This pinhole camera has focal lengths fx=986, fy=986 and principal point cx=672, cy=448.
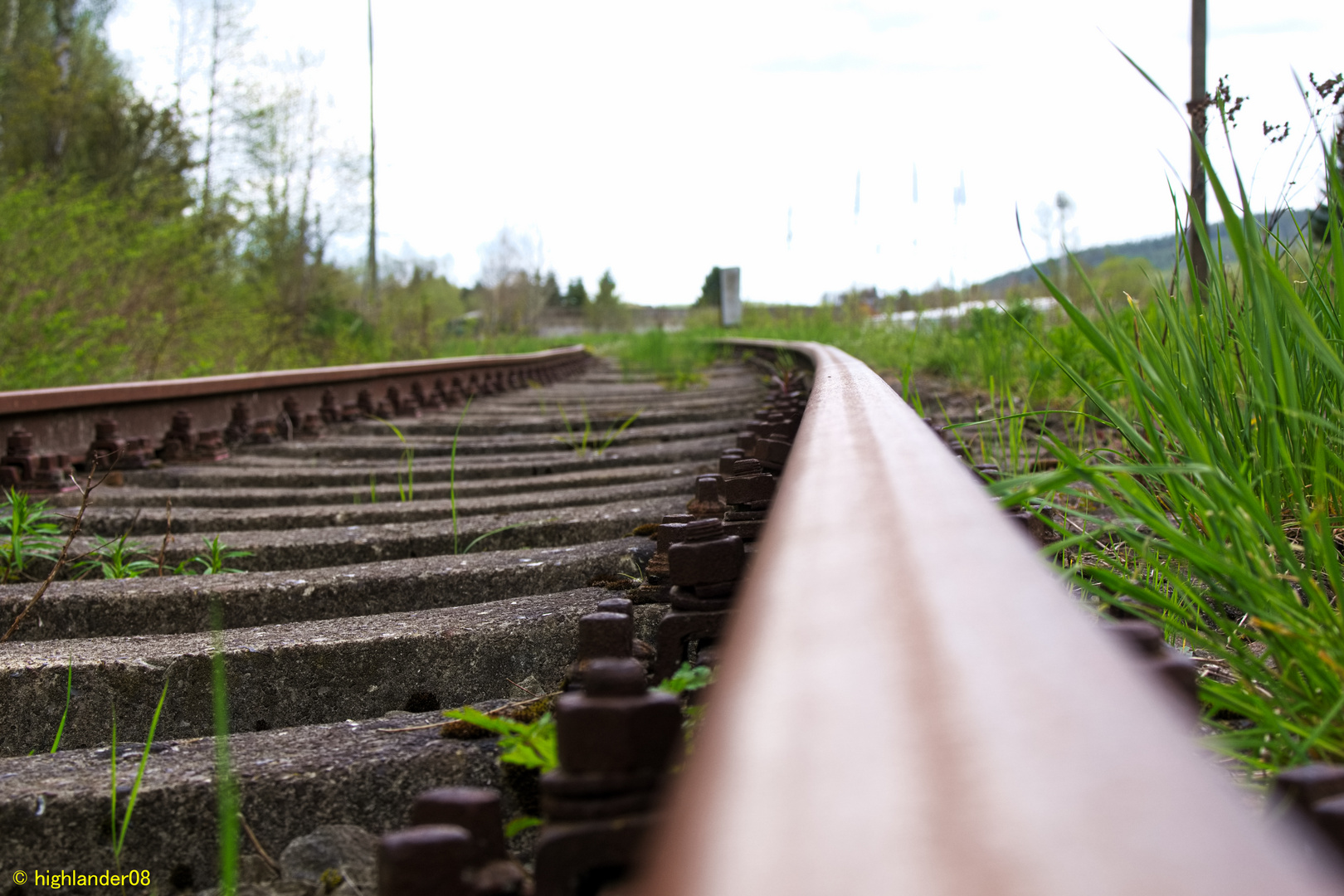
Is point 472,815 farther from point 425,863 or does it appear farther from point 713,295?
point 713,295

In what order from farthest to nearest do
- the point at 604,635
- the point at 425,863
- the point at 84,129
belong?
1. the point at 84,129
2. the point at 604,635
3. the point at 425,863

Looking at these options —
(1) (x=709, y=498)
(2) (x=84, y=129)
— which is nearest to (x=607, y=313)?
(2) (x=84, y=129)

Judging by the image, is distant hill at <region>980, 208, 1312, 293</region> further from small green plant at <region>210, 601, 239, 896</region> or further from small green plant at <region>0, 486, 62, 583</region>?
small green plant at <region>0, 486, 62, 583</region>

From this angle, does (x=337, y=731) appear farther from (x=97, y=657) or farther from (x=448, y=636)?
(x=97, y=657)

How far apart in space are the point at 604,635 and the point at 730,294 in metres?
18.8

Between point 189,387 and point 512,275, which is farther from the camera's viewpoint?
point 512,275

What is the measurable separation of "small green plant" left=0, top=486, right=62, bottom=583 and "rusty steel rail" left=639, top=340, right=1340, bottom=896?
8.60 ft

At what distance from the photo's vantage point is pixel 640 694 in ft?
2.61

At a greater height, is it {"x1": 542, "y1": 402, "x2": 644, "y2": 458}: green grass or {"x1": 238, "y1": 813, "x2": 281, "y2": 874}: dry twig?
{"x1": 542, "y1": 402, "x2": 644, "y2": 458}: green grass

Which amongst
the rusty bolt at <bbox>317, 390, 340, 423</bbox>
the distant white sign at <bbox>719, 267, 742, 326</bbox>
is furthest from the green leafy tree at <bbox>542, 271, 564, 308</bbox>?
the rusty bolt at <bbox>317, 390, 340, 423</bbox>

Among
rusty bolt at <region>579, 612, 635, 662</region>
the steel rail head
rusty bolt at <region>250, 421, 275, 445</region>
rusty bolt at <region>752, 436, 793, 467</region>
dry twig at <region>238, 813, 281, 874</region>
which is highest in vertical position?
the steel rail head

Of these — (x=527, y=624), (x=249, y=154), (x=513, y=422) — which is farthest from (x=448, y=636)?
(x=249, y=154)

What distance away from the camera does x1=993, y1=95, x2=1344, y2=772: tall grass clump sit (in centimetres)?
95

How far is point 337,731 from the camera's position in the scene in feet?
4.60
